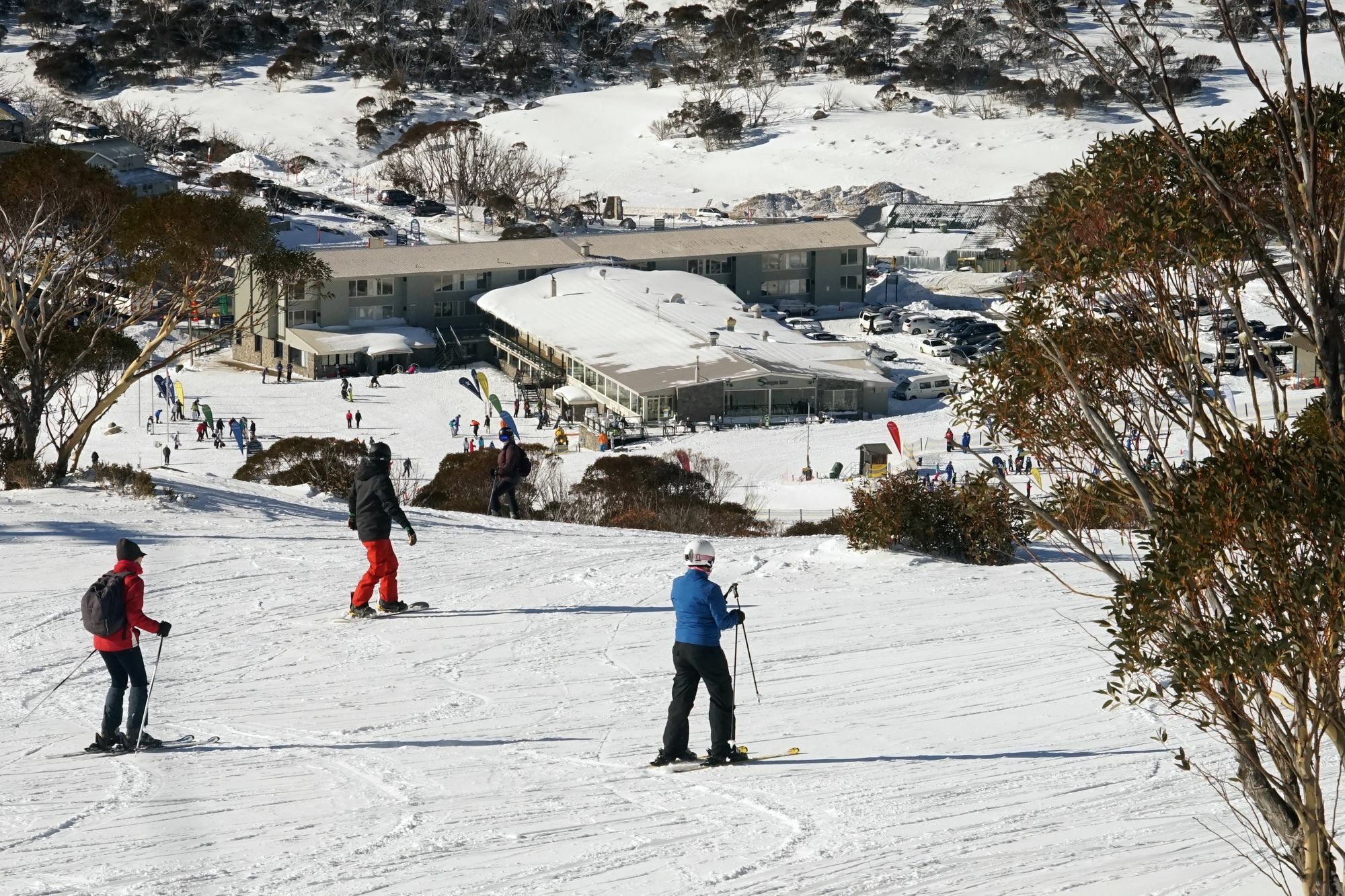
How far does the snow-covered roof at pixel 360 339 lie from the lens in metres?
54.3

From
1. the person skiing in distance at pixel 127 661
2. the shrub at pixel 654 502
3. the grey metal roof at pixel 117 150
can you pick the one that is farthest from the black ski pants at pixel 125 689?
the grey metal roof at pixel 117 150

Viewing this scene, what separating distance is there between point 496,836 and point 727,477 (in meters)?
25.5

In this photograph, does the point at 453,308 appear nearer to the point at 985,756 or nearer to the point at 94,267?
the point at 94,267

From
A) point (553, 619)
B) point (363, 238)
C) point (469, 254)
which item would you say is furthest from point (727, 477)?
point (363, 238)

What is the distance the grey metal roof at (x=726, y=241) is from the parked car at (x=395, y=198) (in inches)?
712

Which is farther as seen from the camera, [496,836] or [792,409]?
[792,409]

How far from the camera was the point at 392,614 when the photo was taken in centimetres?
1177

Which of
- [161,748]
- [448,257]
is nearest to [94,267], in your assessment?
[161,748]

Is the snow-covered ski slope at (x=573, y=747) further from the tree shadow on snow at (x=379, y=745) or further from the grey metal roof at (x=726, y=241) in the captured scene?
the grey metal roof at (x=726, y=241)

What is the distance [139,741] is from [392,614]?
3.70 meters

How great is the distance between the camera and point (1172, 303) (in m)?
7.09

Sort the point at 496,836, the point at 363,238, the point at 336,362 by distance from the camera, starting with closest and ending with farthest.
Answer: the point at 496,836, the point at 336,362, the point at 363,238

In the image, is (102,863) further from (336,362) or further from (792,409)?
(336,362)

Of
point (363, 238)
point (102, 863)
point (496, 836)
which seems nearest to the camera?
point (102, 863)
